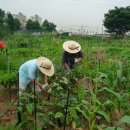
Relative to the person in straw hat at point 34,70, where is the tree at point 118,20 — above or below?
above

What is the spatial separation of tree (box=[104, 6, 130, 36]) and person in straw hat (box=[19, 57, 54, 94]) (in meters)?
30.9

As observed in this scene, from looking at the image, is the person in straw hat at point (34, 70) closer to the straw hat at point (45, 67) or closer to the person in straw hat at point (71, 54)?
the straw hat at point (45, 67)

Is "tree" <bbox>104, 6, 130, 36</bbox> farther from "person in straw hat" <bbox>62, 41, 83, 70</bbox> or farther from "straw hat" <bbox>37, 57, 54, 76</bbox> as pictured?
"straw hat" <bbox>37, 57, 54, 76</bbox>

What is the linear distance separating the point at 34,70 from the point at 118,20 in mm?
31298

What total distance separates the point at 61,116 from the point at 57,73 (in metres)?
2.03

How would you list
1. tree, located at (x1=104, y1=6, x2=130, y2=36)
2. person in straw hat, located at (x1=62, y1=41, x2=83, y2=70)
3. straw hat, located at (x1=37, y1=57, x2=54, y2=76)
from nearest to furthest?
1. straw hat, located at (x1=37, y1=57, x2=54, y2=76)
2. person in straw hat, located at (x1=62, y1=41, x2=83, y2=70)
3. tree, located at (x1=104, y1=6, x2=130, y2=36)

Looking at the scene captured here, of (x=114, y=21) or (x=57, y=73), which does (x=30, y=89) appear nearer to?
(x=57, y=73)

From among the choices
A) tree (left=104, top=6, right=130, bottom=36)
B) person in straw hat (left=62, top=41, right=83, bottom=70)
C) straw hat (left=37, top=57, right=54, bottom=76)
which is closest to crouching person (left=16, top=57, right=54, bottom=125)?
straw hat (left=37, top=57, right=54, bottom=76)

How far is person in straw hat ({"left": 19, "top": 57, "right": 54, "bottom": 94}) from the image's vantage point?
196 inches

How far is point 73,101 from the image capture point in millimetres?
4500

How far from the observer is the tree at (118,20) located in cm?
3544

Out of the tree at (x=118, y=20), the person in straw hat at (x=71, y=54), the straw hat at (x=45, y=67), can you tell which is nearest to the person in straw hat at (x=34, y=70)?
the straw hat at (x=45, y=67)

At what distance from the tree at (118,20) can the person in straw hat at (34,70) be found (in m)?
30.9

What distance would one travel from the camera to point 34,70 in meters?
5.09
